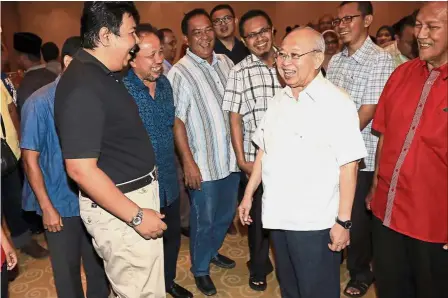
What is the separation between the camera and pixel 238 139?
233 centimetres

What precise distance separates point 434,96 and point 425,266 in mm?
717

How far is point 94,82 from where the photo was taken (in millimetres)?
1369

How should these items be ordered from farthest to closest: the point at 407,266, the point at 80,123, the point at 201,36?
the point at 201,36 → the point at 407,266 → the point at 80,123

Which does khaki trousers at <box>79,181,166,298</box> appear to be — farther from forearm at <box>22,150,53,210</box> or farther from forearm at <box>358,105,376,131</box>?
forearm at <box>358,105,376,131</box>

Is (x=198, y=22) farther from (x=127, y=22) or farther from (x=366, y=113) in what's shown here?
(x=366, y=113)

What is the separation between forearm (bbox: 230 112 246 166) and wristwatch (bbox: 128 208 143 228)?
973mm

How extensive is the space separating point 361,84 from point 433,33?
0.76 m

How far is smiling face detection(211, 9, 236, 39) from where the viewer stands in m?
3.32

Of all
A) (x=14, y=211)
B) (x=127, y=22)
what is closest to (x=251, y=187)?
(x=127, y=22)

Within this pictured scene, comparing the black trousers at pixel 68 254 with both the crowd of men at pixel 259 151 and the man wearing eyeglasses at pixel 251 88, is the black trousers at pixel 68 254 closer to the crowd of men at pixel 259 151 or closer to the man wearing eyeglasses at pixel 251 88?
the crowd of men at pixel 259 151

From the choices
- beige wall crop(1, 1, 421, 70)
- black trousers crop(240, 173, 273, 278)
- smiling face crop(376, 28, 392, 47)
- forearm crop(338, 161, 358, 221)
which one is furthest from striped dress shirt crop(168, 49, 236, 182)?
beige wall crop(1, 1, 421, 70)

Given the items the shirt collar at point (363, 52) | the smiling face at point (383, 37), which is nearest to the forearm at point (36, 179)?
the shirt collar at point (363, 52)

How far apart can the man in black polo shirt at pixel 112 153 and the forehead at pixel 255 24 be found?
0.94 m

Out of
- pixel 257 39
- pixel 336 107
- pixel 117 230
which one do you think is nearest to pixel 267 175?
pixel 336 107
